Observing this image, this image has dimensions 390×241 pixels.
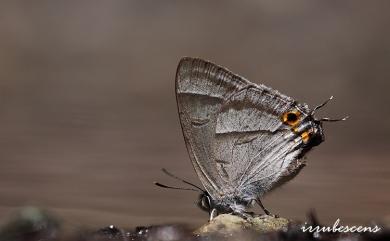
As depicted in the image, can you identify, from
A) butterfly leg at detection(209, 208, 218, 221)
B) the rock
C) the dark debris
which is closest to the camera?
the dark debris

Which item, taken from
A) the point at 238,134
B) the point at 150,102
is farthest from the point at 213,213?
the point at 150,102

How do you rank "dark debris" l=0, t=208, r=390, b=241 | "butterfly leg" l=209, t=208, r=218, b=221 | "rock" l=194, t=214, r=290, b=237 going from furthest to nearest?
1. "butterfly leg" l=209, t=208, r=218, b=221
2. "rock" l=194, t=214, r=290, b=237
3. "dark debris" l=0, t=208, r=390, b=241

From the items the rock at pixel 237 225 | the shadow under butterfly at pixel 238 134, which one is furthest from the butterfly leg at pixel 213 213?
the rock at pixel 237 225

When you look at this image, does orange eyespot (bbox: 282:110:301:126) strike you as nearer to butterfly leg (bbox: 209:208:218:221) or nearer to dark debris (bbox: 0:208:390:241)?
butterfly leg (bbox: 209:208:218:221)

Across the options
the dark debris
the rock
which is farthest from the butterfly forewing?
the dark debris

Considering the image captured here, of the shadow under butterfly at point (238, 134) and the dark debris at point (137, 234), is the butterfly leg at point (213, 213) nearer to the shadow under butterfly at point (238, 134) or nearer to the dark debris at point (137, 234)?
the shadow under butterfly at point (238, 134)

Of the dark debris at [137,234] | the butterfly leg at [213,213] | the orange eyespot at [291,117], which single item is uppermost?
the orange eyespot at [291,117]

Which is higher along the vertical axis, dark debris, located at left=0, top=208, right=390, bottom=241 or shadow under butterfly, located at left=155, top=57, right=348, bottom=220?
shadow under butterfly, located at left=155, top=57, right=348, bottom=220
